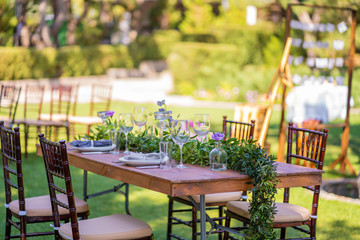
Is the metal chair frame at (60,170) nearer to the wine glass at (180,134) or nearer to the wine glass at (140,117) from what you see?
the wine glass at (180,134)

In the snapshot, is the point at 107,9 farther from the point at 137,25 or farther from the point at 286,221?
the point at 286,221

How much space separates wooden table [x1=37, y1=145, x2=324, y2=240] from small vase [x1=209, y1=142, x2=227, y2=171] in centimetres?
5

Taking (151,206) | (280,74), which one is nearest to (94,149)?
(151,206)

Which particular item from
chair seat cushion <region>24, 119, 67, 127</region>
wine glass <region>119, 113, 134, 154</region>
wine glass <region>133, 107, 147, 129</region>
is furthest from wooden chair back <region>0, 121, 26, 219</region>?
chair seat cushion <region>24, 119, 67, 127</region>

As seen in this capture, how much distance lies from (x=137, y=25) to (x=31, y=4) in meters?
6.16

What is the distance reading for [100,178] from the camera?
7.31 meters

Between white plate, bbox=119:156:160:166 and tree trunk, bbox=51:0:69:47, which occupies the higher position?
tree trunk, bbox=51:0:69:47

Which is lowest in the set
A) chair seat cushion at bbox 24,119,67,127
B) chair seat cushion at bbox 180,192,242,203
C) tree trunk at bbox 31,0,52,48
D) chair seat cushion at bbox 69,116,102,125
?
chair seat cushion at bbox 180,192,242,203

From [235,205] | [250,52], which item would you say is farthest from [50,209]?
[250,52]

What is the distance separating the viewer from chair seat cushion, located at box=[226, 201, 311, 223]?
361cm

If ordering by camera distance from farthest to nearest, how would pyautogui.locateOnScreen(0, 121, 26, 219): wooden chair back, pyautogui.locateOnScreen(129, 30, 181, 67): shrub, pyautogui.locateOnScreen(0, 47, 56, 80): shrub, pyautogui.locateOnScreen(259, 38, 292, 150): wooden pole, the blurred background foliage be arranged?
pyautogui.locateOnScreen(129, 30, 181, 67): shrub < the blurred background foliage < pyautogui.locateOnScreen(0, 47, 56, 80): shrub < pyautogui.locateOnScreen(259, 38, 292, 150): wooden pole < pyautogui.locateOnScreen(0, 121, 26, 219): wooden chair back

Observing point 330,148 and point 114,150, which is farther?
point 330,148

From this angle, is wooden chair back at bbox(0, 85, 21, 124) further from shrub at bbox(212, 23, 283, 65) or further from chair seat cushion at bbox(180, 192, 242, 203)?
shrub at bbox(212, 23, 283, 65)

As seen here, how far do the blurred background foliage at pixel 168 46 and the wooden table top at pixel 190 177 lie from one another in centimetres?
1405
